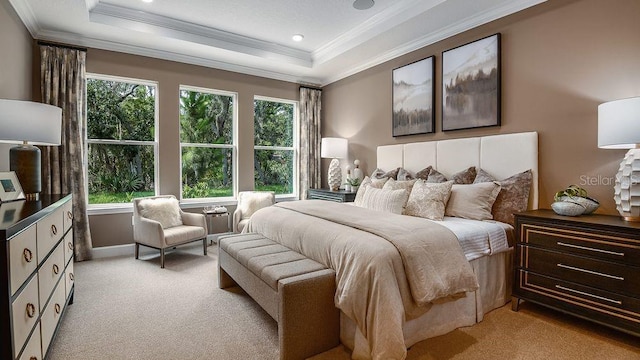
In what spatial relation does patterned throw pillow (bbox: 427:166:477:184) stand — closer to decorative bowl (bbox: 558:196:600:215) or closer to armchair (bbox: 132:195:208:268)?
decorative bowl (bbox: 558:196:600:215)

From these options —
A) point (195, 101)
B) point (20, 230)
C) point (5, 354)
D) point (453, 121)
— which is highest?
point (195, 101)

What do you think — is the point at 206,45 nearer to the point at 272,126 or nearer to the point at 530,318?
the point at 272,126

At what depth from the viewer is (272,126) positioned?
569 centimetres

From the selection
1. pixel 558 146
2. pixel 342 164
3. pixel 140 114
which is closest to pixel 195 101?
pixel 140 114

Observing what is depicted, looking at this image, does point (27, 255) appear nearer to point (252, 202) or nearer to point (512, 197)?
point (252, 202)

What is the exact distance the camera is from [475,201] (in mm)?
3020

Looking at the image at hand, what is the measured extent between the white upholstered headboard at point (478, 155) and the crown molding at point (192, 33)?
2177mm

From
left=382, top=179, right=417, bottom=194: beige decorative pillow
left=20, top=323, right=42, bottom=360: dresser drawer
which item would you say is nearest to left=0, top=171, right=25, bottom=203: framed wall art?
left=20, top=323, right=42, bottom=360: dresser drawer

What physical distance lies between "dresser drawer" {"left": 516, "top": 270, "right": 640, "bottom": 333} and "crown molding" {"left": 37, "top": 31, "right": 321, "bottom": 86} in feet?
14.9

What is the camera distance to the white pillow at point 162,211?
405 cm

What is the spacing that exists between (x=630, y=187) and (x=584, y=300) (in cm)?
86

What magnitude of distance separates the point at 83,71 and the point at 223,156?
6.88 ft

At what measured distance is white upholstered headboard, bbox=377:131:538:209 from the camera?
3029mm

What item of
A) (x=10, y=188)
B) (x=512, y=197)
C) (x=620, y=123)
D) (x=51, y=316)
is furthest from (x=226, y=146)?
(x=620, y=123)
